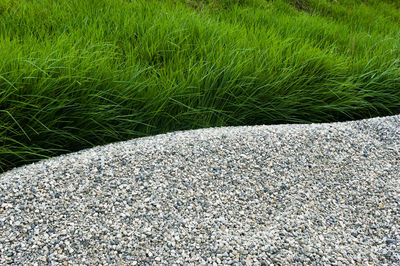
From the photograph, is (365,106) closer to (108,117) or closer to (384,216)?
(384,216)

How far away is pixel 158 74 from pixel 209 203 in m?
1.35

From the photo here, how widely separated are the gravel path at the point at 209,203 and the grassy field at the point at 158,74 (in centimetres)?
25

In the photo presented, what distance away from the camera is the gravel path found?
1672mm

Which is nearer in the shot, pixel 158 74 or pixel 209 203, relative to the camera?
pixel 209 203

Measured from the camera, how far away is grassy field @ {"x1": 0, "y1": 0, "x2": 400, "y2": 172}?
237 cm

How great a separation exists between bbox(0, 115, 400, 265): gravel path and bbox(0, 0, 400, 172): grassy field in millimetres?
249

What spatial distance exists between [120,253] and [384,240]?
3.97ft

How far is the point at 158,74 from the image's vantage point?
9.81 feet

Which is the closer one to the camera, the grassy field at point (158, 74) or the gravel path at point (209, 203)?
the gravel path at point (209, 203)

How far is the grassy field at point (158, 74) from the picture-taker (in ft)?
7.76

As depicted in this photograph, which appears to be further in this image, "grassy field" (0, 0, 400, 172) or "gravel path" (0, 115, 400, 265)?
"grassy field" (0, 0, 400, 172)

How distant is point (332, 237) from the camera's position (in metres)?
1.86

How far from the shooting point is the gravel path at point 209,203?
5.49 feet

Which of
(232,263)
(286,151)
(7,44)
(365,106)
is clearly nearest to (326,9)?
(365,106)
